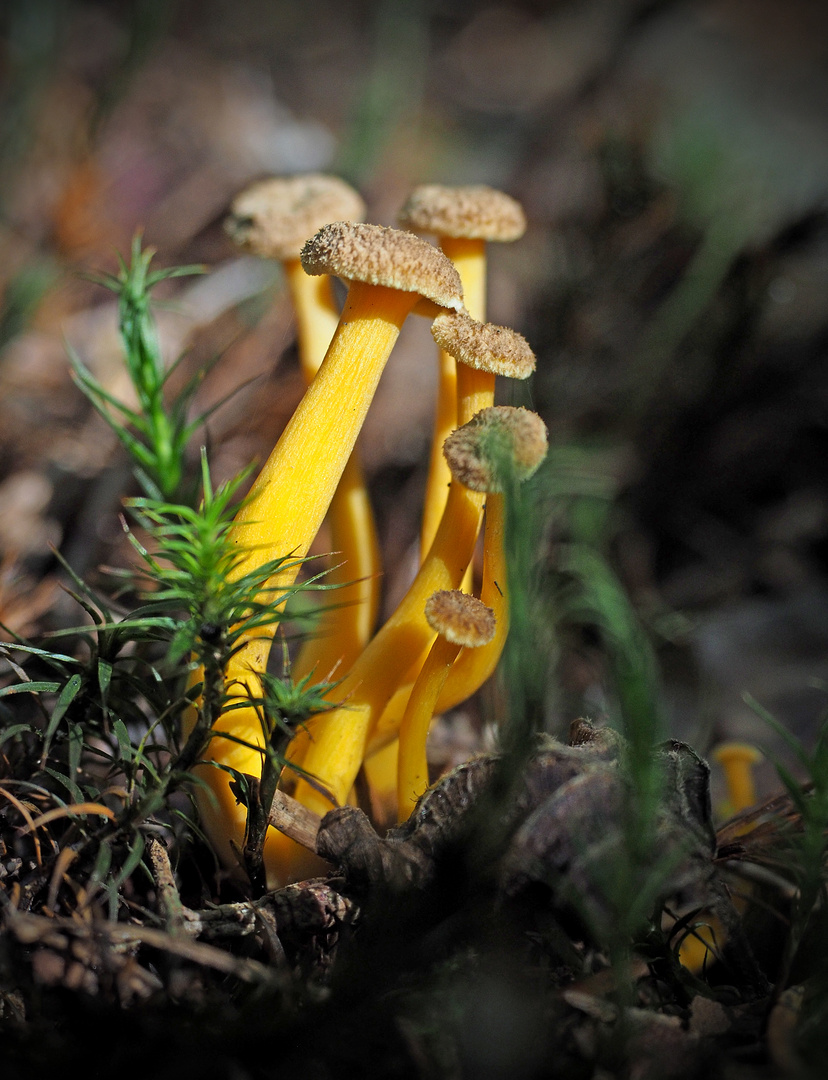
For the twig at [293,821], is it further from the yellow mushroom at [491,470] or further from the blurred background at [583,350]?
the blurred background at [583,350]

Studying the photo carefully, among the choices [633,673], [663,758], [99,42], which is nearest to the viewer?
[633,673]

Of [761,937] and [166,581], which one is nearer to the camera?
[166,581]

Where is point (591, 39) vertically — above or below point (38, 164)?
above

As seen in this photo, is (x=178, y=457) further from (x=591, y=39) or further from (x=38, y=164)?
(x=591, y=39)

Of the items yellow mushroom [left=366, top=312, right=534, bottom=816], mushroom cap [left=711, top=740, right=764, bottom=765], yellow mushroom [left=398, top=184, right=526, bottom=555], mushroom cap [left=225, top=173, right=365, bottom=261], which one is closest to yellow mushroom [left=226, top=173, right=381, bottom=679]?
mushroom cap [left=225, top=173, right=365, bottom=261]

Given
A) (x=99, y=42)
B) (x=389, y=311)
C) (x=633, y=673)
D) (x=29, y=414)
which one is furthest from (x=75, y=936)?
(x=99, y=42)

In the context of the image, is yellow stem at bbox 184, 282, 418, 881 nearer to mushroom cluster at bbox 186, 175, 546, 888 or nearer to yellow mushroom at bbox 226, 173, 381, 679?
mushroom cluster at bbox 186, 175, 546, 888
